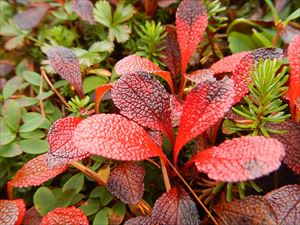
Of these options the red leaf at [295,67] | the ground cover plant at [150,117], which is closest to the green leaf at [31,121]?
the ground cover plant at [150,117]

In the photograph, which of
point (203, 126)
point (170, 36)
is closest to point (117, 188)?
point (203, 126)

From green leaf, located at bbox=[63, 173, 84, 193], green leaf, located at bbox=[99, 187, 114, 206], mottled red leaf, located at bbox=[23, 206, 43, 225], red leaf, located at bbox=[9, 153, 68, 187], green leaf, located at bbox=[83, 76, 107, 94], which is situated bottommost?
mottled red leaf, located at bbox=[23, 206, 43, 225]

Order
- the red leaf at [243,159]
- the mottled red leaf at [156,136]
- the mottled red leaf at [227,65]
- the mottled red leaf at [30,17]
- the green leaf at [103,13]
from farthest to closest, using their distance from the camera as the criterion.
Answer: the mottled red leaf at [30,17] → the green leaf at [103,13] → the mottled red leaf at [227,65] → the mottled red leaf at [156,136] → the red leaf at [243,159]

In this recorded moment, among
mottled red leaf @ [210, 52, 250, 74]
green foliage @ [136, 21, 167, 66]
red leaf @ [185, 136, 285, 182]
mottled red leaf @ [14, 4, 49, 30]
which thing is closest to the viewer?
red leaf @ [185, 136, 285, 182]

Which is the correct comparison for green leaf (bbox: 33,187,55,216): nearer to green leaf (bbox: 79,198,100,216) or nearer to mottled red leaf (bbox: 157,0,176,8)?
green leaf (bbox: 79,198,100,216)

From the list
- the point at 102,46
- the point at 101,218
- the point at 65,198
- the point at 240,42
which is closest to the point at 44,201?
the point at 65,198

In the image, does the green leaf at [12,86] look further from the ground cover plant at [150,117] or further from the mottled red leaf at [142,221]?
the mottled red leaf at [142,221]

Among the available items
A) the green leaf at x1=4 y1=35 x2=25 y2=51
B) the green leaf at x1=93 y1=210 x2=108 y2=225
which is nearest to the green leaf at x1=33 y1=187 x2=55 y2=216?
the green leaf at x1=93 y1=210 x2=108 y2=225
